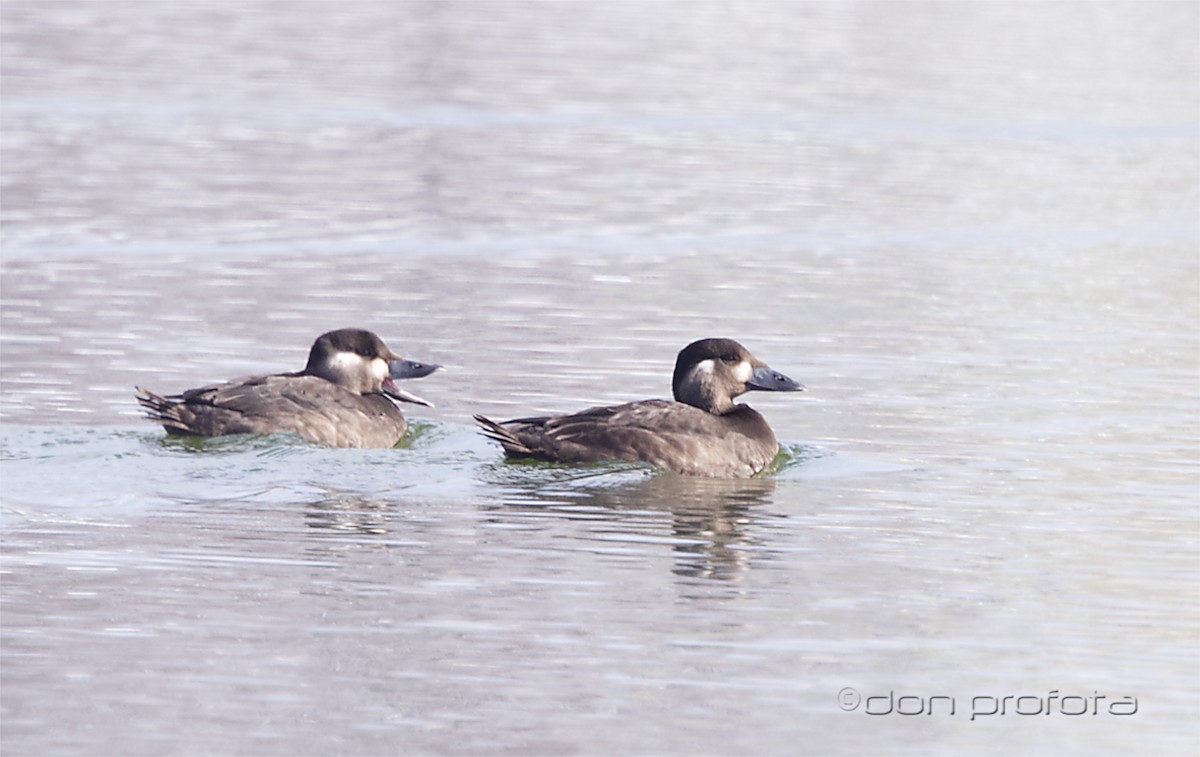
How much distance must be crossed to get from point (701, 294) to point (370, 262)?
3.72 meters

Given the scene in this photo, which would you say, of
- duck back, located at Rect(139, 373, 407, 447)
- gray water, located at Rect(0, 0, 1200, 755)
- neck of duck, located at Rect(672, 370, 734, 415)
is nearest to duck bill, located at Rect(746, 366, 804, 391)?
neck of duck, located at Rect(672, 370, 734, 415)

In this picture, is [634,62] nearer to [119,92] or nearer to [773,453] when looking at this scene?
[119,92]

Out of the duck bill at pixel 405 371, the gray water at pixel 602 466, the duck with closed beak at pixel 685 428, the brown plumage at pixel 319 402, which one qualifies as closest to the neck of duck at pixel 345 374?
the brown plumage at pixel 319 402

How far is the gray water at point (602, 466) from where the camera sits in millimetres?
9328

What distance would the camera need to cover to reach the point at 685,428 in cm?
1405

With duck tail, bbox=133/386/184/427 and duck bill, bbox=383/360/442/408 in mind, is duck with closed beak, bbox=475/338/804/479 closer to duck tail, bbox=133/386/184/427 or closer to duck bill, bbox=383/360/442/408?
duck bill, bbox=383/360/442/408

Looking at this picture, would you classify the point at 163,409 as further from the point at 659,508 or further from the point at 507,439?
the point at 659,508

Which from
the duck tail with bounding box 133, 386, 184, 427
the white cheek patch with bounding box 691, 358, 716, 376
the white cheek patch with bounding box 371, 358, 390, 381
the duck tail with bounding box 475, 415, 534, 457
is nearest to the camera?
the duck tail with bounding box 475, 415, 534, 457

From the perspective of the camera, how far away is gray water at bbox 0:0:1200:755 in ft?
30.6

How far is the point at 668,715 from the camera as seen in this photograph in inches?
355

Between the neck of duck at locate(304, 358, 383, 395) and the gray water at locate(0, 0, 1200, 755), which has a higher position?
the neck of duck at locate(304, 358, 383, 395)

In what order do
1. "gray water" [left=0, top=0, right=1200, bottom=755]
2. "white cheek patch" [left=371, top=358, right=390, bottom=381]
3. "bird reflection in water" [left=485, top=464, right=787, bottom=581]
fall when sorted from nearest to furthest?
"gray water" [left=0, top=0, right=1200, bottom=755], "bird reflection in water" [left=485, top=464, right=787, bottom=581], "white cheek patch" [left=371, top=358, right=390, bottom=381]

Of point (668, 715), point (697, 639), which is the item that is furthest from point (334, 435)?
point (668, 715)

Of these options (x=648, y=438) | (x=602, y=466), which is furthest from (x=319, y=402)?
(x=648, y=438)
